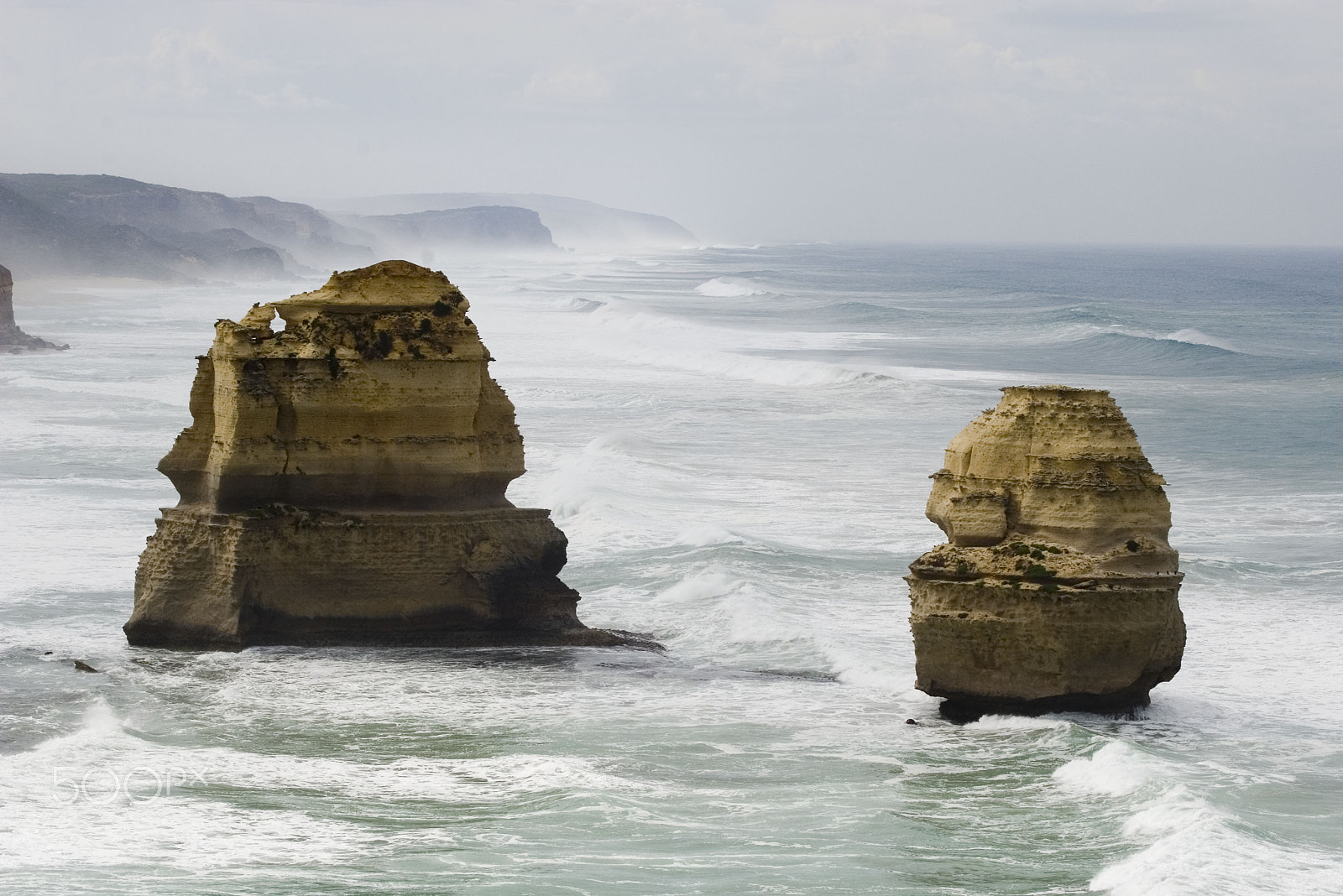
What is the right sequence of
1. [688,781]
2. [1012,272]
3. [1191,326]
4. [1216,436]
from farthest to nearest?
1. [1012,272]
2. [1191,326]
3. [1216,436]
4. [688,781]

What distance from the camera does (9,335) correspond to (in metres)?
61.8

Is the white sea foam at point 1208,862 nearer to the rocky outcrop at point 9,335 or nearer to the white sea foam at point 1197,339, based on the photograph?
the rocky outcrop at point 9,335

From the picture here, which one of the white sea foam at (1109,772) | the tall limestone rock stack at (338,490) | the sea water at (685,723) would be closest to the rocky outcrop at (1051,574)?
the sea water at (685,723)

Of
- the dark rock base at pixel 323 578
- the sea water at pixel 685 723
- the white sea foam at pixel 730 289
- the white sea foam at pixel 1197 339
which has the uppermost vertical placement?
the white sea foam at pixel 730 289

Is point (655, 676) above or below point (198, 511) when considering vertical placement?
below

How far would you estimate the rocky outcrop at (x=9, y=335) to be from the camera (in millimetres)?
61125

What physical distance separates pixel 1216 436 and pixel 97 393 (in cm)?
2581

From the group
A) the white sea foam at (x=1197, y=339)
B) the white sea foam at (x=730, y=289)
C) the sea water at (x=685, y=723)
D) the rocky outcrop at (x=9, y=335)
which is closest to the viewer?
the sea water at (x=685, y=723)

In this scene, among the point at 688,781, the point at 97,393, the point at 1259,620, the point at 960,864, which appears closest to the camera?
the point at 960,864

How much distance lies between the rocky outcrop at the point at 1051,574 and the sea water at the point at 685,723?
1.46 feet

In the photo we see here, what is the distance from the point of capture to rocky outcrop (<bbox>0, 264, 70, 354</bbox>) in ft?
201

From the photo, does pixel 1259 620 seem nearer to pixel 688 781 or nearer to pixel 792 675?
pixel 792 675

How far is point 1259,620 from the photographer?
72.7 feet

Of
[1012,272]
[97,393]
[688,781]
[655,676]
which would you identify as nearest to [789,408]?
[97,393]
